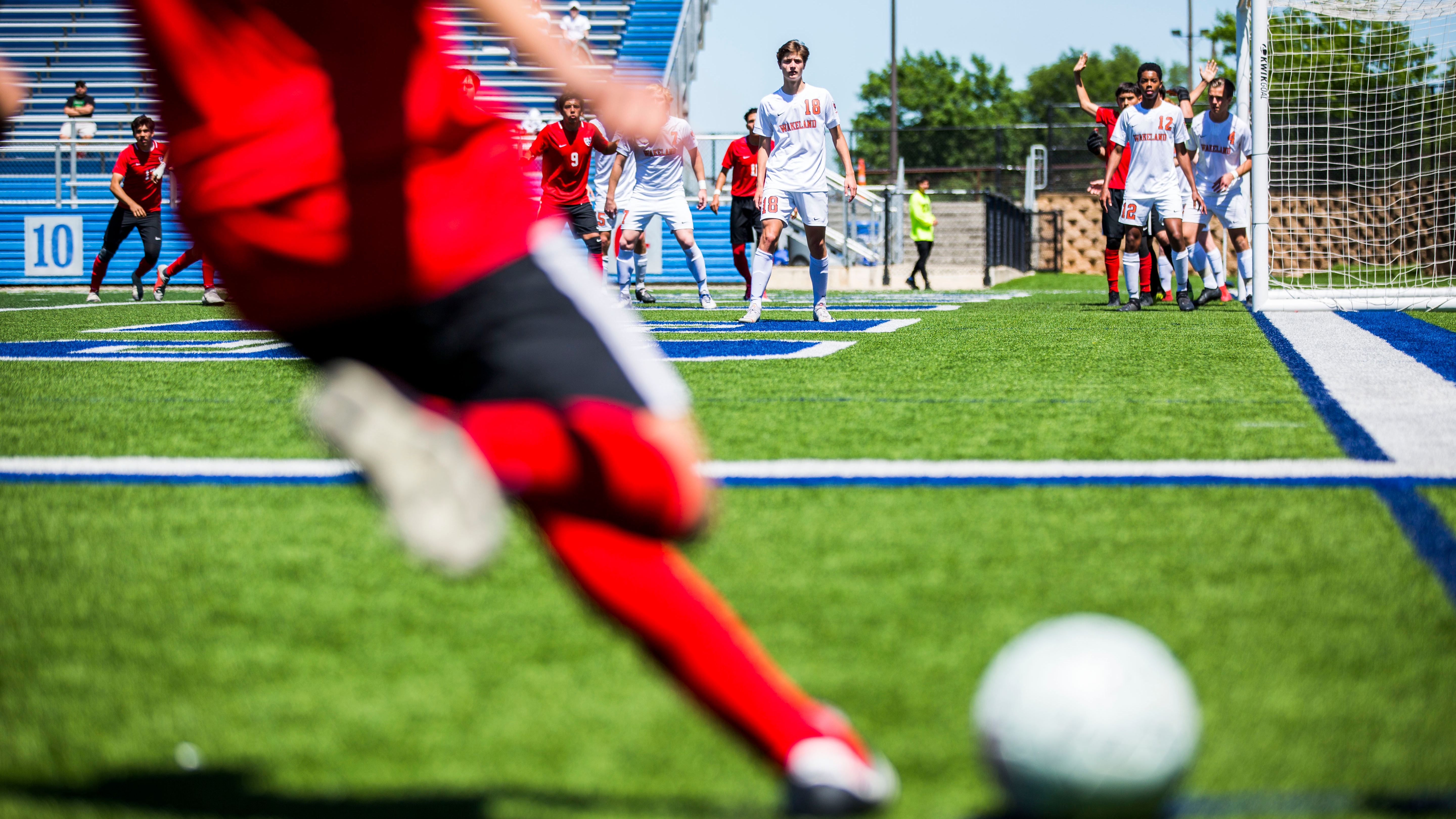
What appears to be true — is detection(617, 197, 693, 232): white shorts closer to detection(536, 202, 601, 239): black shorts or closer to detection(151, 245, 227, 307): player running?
detection(536, 202, 601, 239): black shorts

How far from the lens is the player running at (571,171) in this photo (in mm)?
13812

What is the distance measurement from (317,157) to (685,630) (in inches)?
32.4

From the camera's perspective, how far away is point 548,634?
278 cm

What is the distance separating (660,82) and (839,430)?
10.5ft

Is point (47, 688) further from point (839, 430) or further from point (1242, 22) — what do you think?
point (1242, 22)

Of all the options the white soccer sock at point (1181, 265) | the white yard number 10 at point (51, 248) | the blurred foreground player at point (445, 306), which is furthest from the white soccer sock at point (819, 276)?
the white yard number 10 at point (51, 248)

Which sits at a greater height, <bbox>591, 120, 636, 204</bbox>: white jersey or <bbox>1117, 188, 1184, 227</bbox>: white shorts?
<bbox>591, 120, 636, 204</bbox>: white jersey

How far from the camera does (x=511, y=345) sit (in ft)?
6.16

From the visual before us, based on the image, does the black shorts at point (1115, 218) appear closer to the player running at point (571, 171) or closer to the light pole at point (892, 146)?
the player running at point (571, 171)

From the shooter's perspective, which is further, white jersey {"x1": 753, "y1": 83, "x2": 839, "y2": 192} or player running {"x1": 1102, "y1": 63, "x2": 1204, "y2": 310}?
player running {"x1": 1102, "y1": 63, "x2": 1204, "y2": 310}

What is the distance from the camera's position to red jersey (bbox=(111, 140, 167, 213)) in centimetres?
1623

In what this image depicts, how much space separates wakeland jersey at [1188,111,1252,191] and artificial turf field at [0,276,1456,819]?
395 inches

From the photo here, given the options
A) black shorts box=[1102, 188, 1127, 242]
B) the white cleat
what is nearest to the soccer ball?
the white cleat

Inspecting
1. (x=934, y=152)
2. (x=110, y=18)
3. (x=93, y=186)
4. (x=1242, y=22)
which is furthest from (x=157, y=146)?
(x=934, y=152)
